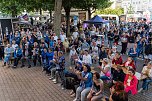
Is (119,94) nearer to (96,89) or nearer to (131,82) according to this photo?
(96,89)

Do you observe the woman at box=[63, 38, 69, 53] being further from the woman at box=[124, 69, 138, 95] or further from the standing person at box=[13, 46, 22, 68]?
the woman at box=[124, 69, 138, 95]

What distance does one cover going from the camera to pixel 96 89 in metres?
9.57

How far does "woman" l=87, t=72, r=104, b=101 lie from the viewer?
29.5 feet

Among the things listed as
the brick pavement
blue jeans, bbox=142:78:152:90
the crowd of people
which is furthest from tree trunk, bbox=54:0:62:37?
blue jeans, bbox=142:78:152:90

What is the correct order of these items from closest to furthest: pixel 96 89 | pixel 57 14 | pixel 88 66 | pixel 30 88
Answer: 1. pixel 96 89
2. pixel 88 66
3. pixel 30 88
4. pixel 57 14

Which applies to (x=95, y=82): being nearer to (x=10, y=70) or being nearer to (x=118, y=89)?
(x=118, y=89)

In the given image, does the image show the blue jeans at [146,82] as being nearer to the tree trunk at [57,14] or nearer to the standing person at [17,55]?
the standing person at [17,55]

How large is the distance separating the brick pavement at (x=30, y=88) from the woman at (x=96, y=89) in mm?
1844

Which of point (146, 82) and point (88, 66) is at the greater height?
point (88, 66)

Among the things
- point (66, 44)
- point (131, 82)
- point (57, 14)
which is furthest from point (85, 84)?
point (57, 14)

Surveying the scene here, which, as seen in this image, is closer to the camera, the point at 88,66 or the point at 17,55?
the point at 88,66

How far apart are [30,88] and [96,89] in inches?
161

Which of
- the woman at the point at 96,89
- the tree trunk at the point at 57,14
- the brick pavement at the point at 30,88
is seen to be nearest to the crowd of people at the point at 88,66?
the woman at the point at 96,89

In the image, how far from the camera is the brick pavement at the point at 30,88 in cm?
1120
